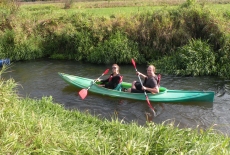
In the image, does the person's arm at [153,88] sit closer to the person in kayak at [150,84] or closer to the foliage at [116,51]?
the person in kayak at [150,84]

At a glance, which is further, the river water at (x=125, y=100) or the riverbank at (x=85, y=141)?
the river water at (x=125, y=100)

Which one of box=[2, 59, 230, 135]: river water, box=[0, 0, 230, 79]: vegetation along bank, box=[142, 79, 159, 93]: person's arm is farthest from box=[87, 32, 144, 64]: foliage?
box=[142, 79, 159, 93]: person's arm

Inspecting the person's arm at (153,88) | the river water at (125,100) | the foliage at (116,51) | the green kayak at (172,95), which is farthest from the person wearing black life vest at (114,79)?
the foliage at (116,51)

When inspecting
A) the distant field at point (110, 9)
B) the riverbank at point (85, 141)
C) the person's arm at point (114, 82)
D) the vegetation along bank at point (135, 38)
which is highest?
the distant field at point (110, 9)

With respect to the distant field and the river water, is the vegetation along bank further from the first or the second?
the distant field

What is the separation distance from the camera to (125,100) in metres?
9.09

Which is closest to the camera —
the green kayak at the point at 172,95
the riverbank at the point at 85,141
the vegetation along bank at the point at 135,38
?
the riverbank at the point at 85,141

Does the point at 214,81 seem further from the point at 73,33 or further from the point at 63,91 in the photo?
the point at 73,33

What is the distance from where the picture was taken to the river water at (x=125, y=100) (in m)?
7.58

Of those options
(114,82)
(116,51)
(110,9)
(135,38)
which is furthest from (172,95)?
(110,9)

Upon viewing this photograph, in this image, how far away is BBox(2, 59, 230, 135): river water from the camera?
24.9 feet

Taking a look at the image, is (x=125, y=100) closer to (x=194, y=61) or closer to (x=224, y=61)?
(x=194, y=61)

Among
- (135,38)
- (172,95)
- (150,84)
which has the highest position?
(135,38)

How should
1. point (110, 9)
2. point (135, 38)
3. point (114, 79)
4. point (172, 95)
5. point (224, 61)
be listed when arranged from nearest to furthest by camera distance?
1. point (172, 95)
2. point (114, 79)
3. point (224, 61)
4. point (135, 38)
5. point (110, 9)
